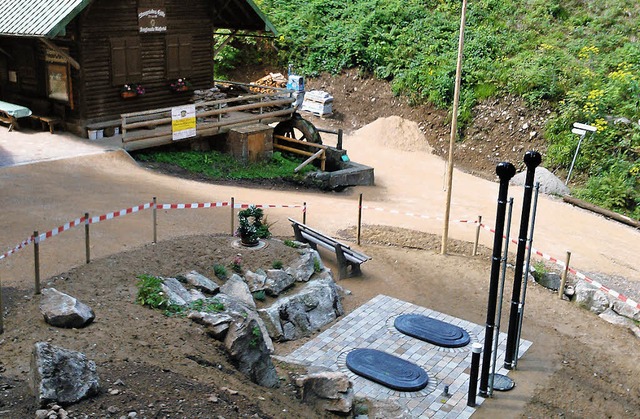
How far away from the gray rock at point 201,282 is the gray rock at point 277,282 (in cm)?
97

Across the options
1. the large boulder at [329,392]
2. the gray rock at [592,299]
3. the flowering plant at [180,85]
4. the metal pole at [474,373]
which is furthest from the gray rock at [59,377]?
the flowering plant at [180,85]

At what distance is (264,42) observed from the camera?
3625cm

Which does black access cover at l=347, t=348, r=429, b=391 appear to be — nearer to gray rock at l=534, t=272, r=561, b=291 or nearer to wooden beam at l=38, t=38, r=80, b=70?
gray rock at l=534, t=272, r=561, b=291

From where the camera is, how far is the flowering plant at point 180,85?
22.7 metres

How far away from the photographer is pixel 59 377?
260 inches

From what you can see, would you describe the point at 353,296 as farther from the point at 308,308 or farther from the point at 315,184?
the point at 315,184

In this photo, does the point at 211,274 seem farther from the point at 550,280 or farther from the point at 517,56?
the point at 517,56

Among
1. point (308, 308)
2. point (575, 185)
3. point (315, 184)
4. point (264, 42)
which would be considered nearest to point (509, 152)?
point (575, 185)

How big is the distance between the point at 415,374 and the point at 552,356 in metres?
2.75

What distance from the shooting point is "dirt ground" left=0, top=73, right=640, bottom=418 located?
7711mm

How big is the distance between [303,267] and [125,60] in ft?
37.4

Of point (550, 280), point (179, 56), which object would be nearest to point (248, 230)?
point (550, 280)

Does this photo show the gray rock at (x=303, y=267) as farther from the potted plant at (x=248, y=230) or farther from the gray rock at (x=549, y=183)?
the gray rock at (x=549, y=183)

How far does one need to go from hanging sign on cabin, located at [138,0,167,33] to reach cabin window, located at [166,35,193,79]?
0.57m
